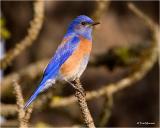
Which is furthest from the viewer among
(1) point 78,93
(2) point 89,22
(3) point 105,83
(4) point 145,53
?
(3) point 105,83

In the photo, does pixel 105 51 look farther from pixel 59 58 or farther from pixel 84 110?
pixel 84 110

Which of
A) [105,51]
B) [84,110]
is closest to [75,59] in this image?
[84,110]

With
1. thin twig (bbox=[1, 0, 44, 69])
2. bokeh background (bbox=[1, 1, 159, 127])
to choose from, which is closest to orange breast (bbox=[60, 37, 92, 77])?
thin twig (bbox=[1, 0, 44, 69])

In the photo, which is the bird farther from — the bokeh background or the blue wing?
the bokeh background

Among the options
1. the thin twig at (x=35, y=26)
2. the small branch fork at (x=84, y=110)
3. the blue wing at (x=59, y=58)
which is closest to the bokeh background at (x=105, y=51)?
the thin twig at (x=35, y=26)

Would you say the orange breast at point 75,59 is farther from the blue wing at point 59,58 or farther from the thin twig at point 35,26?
the thin twig at point 35,26

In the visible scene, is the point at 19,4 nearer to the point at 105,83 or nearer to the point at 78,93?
the point at 105,83

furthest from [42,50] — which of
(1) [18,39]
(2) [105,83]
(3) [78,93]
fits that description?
(3) [78,93]

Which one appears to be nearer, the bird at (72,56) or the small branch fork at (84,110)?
the small branch fork at (84,110)
